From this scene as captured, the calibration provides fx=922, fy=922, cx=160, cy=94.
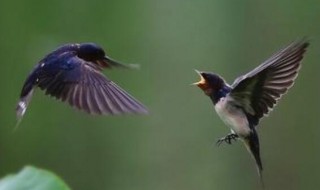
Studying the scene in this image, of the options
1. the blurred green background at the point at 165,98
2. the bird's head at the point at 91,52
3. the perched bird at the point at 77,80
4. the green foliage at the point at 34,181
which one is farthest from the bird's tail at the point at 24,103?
the blurred green background at the point at 165,98

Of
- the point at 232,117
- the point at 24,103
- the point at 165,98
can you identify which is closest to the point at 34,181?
the point at 24,103

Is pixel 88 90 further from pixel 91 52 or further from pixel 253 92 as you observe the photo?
pixel 253 92

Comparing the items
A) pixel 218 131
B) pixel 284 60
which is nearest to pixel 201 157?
pixel 218 131

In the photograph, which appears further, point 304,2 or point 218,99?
point 304,2

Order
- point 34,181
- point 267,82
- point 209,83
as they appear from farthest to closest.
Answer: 1. point 267,82
2. point 209,83
3. point 34,181

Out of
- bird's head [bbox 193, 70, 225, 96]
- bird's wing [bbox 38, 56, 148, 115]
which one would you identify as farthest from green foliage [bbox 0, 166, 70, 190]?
bird's head [bbox 193, 70, 225, 96]

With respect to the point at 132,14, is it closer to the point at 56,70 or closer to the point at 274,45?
the point at 274,45

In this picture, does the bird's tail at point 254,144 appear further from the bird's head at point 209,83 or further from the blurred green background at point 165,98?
the blurred green background at point 165,98
